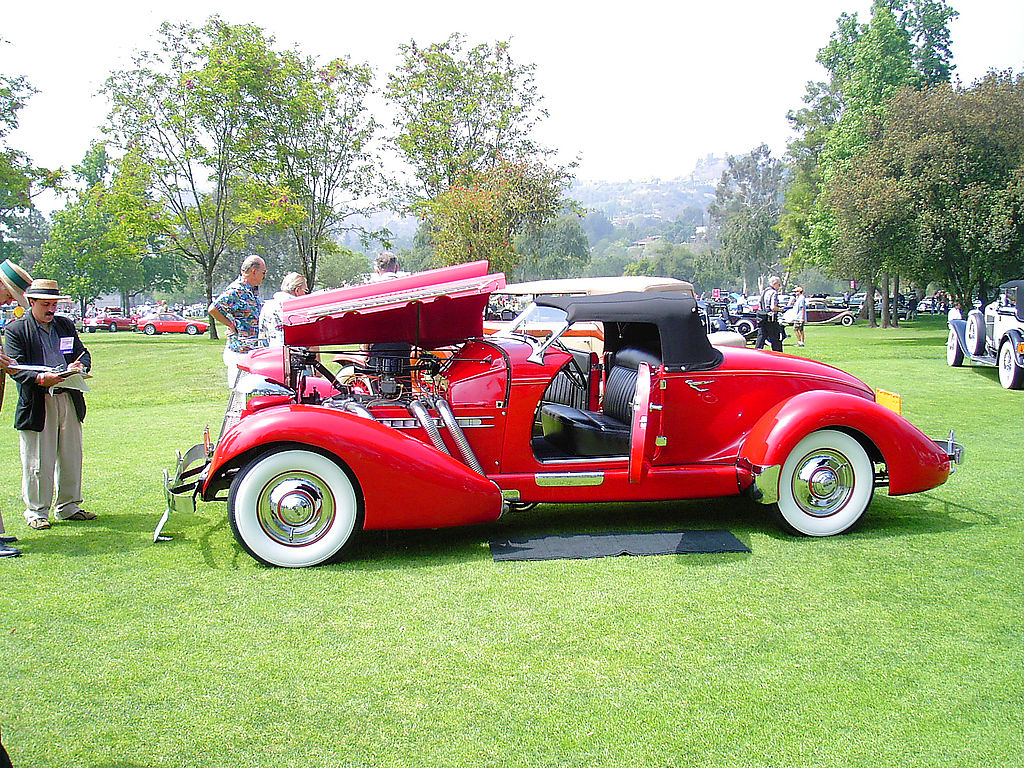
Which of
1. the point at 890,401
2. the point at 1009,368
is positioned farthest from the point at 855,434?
the point at 1009,368

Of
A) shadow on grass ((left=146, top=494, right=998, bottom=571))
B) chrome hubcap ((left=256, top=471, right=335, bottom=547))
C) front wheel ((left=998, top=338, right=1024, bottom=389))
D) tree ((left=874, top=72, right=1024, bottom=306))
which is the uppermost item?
tree ((left=874, top=72, right=1024, bottom=306))

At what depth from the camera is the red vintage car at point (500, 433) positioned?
4.75 metres

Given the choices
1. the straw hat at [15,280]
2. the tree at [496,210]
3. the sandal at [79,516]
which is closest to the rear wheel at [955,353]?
the sandal at [79,516]

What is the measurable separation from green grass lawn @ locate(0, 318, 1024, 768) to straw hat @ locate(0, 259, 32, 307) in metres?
1.69

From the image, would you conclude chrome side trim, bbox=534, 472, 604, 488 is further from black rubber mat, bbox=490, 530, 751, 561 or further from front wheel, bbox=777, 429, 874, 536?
front wheel, bbox=777, 429, 874, 536

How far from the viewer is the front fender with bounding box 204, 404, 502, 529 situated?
471 cm

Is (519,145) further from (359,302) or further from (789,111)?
(359,302)

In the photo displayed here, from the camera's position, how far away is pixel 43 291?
5.59 meters

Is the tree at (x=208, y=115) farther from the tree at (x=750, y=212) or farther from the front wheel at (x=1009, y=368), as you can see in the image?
the tree at (x=750, y=212)

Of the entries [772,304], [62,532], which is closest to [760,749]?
[62,532]

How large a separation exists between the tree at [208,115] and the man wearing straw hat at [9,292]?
90.5ft

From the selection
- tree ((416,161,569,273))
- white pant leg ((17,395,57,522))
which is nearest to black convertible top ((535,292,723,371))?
white pant leg ((17,395,57,522))

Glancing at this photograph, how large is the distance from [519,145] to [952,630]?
35.7 m

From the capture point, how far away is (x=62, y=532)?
5539 millimetres
